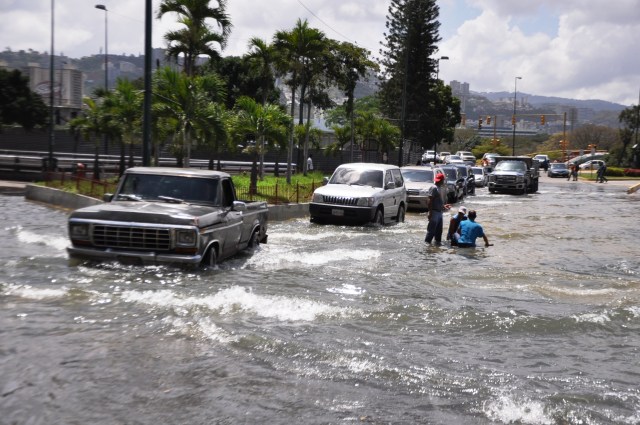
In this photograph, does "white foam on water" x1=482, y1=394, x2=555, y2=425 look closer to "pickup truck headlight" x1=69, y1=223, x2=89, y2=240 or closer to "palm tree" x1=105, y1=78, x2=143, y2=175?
"pickup truck headlight" x1=69, y1=223, x2=89, y2=240

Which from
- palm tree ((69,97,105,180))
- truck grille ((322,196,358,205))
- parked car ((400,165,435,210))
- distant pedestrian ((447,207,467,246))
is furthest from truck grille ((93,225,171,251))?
palm tree ((69,97,105,180))

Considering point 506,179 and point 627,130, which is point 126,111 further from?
point 627,130

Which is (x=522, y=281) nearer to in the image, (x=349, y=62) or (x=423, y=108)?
(x=349, y=62)

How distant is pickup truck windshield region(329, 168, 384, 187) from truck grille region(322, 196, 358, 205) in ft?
4.37

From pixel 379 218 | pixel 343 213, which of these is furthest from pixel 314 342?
pixel 379 218

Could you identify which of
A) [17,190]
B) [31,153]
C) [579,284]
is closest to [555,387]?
[579,284]

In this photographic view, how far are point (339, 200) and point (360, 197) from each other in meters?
0.56

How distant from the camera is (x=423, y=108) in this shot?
74875mm

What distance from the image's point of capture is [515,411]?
18.9ft

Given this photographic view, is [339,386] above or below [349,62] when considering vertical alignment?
below

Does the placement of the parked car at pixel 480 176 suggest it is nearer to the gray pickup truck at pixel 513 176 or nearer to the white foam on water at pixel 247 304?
the gray pickup truck at pixel 513 176

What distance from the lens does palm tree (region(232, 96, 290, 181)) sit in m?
29.5

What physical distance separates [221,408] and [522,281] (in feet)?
25.8

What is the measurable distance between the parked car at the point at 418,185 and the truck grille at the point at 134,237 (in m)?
A: 17.8
